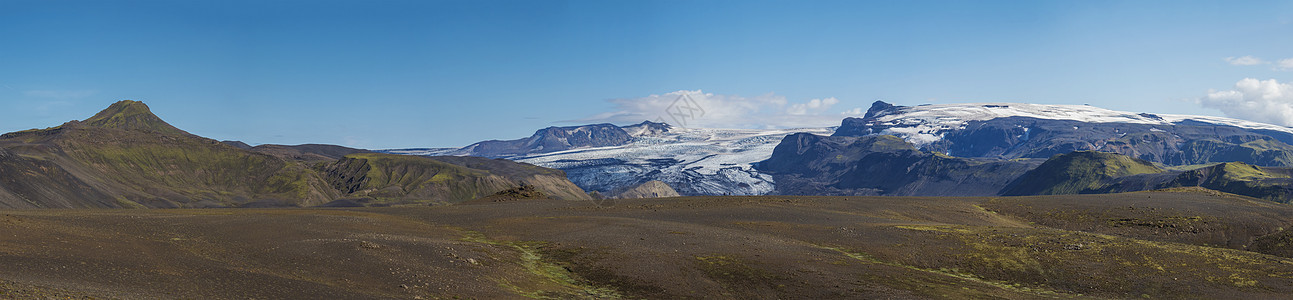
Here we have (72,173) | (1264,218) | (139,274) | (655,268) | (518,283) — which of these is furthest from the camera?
(72,173)

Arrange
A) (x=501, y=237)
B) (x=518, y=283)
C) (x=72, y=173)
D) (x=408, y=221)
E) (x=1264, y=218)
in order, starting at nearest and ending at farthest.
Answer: (x=518, y=283), (x=501, y=237), (x=1264, y=218), (x=408, y=221), (x=72, y=173)

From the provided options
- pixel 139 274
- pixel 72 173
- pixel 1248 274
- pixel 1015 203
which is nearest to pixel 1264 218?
pixel 1015 203

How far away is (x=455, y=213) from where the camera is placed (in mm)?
74188

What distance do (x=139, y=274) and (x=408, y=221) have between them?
34.0 metres

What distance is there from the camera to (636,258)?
44875 millimetres

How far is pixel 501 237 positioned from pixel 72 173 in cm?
19630

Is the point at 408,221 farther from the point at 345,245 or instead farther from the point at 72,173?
the point at 72,173

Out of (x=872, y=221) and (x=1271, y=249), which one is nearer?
(x=1271, y=249)

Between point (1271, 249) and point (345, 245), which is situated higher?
point (345, 245)

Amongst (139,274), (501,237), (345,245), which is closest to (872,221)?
(501,237)

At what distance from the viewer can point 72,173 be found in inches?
7830

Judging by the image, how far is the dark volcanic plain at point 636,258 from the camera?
107 ft

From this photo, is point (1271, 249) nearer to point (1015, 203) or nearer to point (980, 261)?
point (980, 261)

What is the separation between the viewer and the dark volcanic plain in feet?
107
